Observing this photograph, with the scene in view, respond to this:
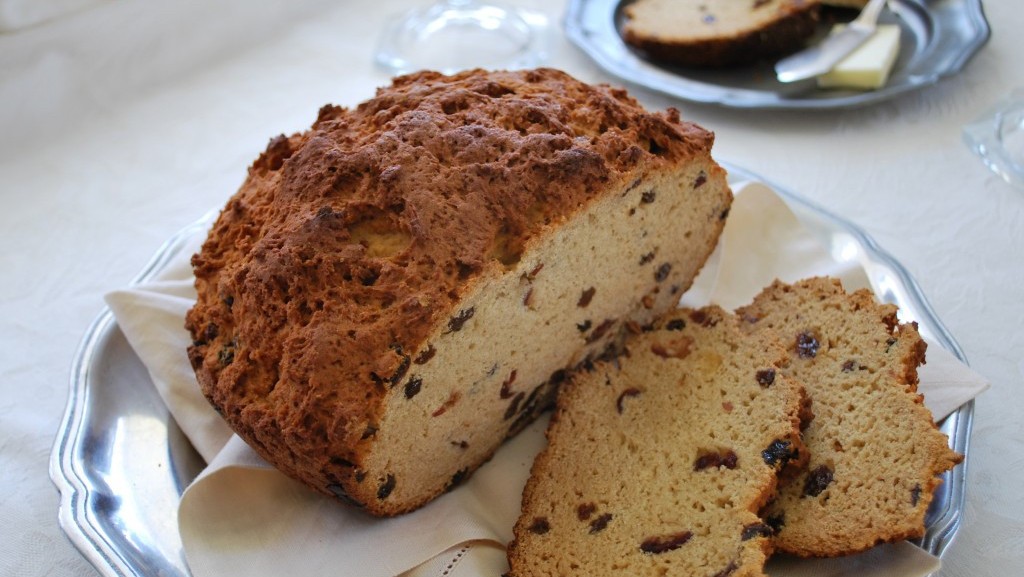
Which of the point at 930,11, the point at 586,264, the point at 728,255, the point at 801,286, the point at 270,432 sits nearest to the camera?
the point at 270,432

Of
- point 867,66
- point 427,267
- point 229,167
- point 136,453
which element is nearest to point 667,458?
point 427,267

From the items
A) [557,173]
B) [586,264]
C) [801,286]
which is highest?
[557,173]

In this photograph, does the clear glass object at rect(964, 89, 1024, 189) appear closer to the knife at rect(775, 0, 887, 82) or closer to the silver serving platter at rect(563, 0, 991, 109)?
the silver serving platter at rect(563, 0, 991, 109)

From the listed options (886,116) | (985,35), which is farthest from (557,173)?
(985,35)

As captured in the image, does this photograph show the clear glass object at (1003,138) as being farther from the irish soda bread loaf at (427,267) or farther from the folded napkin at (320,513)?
the irish soda bread loaf at (427,267)

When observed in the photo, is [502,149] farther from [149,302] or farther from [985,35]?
[985,35]

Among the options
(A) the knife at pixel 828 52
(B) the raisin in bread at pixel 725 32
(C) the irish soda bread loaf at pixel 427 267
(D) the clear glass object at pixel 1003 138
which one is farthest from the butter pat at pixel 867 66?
(C) the irish soda bread loaf at pixel 427 267

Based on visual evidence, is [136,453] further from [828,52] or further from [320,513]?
[828,52]

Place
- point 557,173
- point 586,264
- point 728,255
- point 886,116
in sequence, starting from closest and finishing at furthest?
point 557,173
point 586,264
point 728,255
point 886,116
